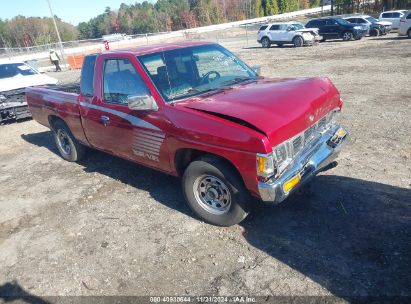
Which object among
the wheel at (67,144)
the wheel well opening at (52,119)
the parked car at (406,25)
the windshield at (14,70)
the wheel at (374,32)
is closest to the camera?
the wheel at (67,144)

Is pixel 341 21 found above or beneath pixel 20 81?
beneath

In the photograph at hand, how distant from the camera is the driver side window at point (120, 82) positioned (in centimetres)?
433

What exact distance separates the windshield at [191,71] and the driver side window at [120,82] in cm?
19

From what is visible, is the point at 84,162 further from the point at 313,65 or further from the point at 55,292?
the point at 313,65

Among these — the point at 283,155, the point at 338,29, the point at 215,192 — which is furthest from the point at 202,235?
the point at 338,29

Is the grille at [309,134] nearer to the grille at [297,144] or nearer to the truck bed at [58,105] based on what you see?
the grille at [297,144]

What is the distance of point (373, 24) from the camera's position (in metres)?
23.8

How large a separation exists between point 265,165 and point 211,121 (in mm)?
714

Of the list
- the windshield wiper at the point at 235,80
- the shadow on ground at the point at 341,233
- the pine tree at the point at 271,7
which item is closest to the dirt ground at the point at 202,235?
the shadow on ground at the point at 341,233

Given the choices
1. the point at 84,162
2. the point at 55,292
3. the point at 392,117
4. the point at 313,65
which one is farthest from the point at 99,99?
the point at 313,65

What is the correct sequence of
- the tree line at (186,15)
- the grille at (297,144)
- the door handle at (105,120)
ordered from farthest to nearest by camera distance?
the tree line at (186,15)
the door handle at (105,120)
the grille at (297,144)

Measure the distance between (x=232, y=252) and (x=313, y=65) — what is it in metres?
13.0

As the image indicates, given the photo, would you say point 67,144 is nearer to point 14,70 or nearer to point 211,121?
point 211,121

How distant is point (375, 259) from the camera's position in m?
3.24
